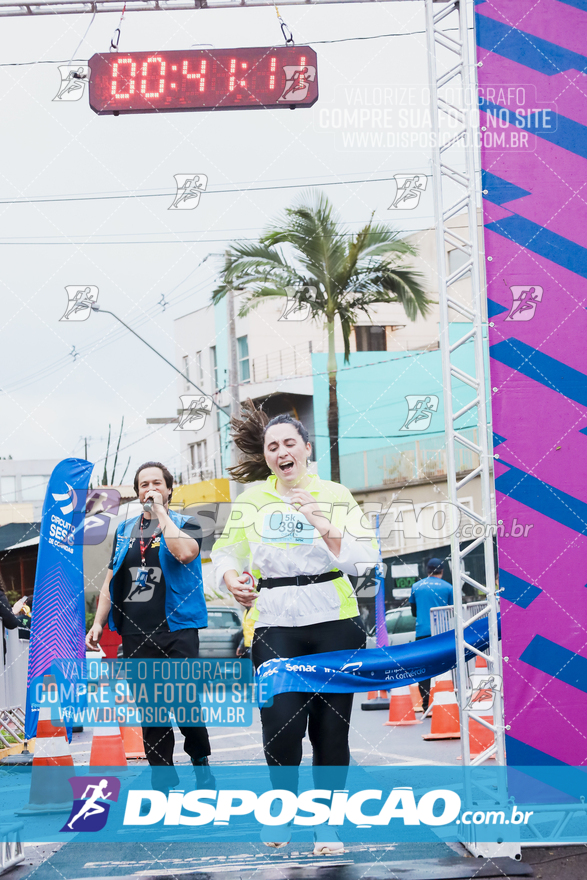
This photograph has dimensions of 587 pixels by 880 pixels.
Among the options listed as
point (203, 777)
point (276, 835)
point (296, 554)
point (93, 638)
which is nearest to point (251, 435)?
point (296, 554)

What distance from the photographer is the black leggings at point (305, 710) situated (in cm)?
380

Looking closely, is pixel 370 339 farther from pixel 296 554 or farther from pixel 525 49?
pixel 296 554

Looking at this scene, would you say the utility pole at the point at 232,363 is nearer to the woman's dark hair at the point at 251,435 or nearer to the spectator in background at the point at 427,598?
the spectator in background at the point at 427,598

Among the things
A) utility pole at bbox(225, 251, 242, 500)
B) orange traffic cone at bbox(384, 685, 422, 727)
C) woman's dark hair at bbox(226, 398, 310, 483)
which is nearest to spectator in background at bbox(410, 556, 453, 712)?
orange traffic cone at bbox(384, 685, 422, 727)

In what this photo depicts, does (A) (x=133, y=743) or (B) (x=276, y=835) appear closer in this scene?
(B) (x=276, y=835)

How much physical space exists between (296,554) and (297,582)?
0.12 metres

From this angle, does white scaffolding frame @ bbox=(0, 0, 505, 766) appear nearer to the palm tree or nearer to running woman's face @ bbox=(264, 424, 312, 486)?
running woman's face @ bbox=(264, 424, 312, 486)

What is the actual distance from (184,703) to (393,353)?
809 inches

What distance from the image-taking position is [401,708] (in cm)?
859

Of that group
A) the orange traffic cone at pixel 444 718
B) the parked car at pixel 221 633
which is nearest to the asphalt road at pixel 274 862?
the orange traffic cone at pixel 444 718

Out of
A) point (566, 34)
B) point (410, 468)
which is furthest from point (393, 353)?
point (566, 34)

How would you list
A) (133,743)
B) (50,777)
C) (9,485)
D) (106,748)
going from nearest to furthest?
1. (50,777)
2. (106,748)
3. (133,743)
4. (9,485)

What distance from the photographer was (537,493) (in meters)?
4.05

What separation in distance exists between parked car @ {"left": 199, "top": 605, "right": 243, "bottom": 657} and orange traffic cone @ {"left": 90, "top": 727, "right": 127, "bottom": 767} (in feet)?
28.6
